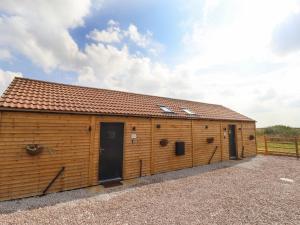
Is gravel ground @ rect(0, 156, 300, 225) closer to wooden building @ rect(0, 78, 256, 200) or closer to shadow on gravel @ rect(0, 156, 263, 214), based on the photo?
shadow on gravel @ rect(0, 156, 263, 214)

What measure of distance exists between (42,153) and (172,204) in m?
4.67

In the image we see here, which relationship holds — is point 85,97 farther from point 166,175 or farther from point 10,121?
point 166,175

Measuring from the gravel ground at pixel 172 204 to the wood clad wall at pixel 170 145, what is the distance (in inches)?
52.8

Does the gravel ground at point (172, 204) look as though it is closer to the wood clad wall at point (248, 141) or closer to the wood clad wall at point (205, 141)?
the wood clad wall at point (205, 141)

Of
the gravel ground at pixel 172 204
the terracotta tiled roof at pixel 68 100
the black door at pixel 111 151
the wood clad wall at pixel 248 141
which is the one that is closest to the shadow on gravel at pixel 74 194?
the gravel ground at pixel 172 204

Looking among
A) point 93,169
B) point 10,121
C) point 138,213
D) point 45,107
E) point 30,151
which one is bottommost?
point 138,213

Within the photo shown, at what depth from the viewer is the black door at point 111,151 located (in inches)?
320

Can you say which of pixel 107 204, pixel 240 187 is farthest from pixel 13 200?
pixel 240 187

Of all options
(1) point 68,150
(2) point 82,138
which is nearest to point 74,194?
(1) point 68,150

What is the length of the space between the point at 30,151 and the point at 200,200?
5732 millimetres

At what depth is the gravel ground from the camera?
489 centimetres

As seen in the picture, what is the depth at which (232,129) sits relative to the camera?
14.9 meters

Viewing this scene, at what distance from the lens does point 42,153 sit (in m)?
6.70

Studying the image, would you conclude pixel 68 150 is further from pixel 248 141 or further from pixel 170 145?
pixel 248 141
